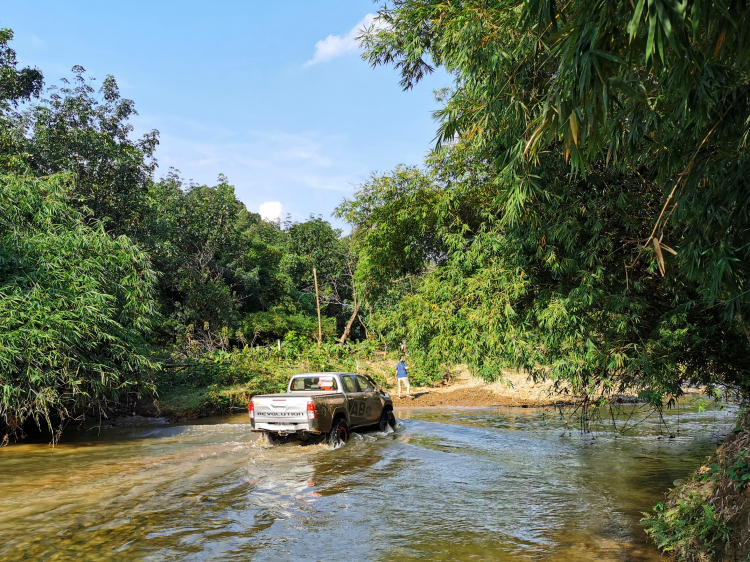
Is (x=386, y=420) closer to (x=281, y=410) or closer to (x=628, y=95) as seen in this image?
(x=281, y=410)

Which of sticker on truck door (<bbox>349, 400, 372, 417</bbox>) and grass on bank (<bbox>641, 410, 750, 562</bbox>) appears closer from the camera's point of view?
grass on bank (<bbox>641, 410, 750, 562</bbox>)

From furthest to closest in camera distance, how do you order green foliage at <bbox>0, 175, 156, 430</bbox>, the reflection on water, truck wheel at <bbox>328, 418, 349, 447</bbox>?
green foliage at <bbox>0, 175, 156, 430</bbox>
truck wheel at <bbox>328, 418, 349, 447</bbox>
the reflection on water

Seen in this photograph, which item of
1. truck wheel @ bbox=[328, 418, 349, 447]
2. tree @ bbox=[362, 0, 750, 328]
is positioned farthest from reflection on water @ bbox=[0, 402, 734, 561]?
tree @ bbox=[362, 0, 750, 328]

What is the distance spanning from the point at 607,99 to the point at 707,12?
0.71 m

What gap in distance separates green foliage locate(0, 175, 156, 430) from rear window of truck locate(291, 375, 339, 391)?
15.8 ft

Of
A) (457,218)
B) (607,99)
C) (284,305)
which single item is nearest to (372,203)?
(457,218)

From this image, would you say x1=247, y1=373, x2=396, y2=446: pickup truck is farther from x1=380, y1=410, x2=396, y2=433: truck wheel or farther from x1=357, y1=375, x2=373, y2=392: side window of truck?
x1=380, y1=410, x2=396, y2=433: truck wheel

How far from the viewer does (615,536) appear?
635 cm

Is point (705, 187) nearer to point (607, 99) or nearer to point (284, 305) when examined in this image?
point (607, 99)

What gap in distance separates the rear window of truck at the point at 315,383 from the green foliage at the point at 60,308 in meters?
4.83

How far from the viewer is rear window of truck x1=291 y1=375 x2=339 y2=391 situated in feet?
41.4

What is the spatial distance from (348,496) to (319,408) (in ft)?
10.6

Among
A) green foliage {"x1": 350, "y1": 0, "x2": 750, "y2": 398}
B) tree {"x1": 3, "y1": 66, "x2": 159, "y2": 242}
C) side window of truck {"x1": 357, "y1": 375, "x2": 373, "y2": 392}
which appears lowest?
side window of truck {"x1": 357, "y1": 375, "x2": 373, "y2": 392}

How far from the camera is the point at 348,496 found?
823 cm
